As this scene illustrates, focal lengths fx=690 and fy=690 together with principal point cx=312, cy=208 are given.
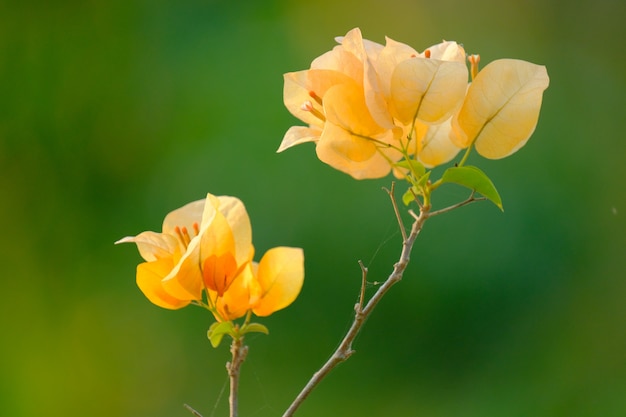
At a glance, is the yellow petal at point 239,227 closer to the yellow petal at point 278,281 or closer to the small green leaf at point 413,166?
the yellow petal at point 278,281

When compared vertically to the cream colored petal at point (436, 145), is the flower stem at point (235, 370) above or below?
below

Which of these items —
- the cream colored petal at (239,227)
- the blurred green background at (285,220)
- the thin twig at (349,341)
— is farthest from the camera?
the blurred green background at (285,220)

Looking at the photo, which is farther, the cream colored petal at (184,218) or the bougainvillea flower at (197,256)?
the cream colored petal at (184,218)

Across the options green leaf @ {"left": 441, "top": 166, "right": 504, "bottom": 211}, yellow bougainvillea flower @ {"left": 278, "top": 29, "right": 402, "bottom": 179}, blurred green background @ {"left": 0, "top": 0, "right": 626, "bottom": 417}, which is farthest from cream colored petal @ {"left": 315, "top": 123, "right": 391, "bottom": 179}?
blurred green background @ {"left": 0, "top": 0, "right": 626, "bottom": 417}

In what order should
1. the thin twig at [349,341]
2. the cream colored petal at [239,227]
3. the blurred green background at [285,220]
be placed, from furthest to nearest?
the blurred green background at [285,220] < the cream colored petal at [239,227] < the thin twig at [349,341]

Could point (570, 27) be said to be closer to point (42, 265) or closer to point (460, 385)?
point (460, 385)

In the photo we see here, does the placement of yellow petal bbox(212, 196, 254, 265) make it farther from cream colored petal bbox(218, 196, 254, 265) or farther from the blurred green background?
the blurred green background

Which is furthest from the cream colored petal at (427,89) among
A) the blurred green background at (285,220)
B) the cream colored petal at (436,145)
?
the blurred green background at (285,220)
